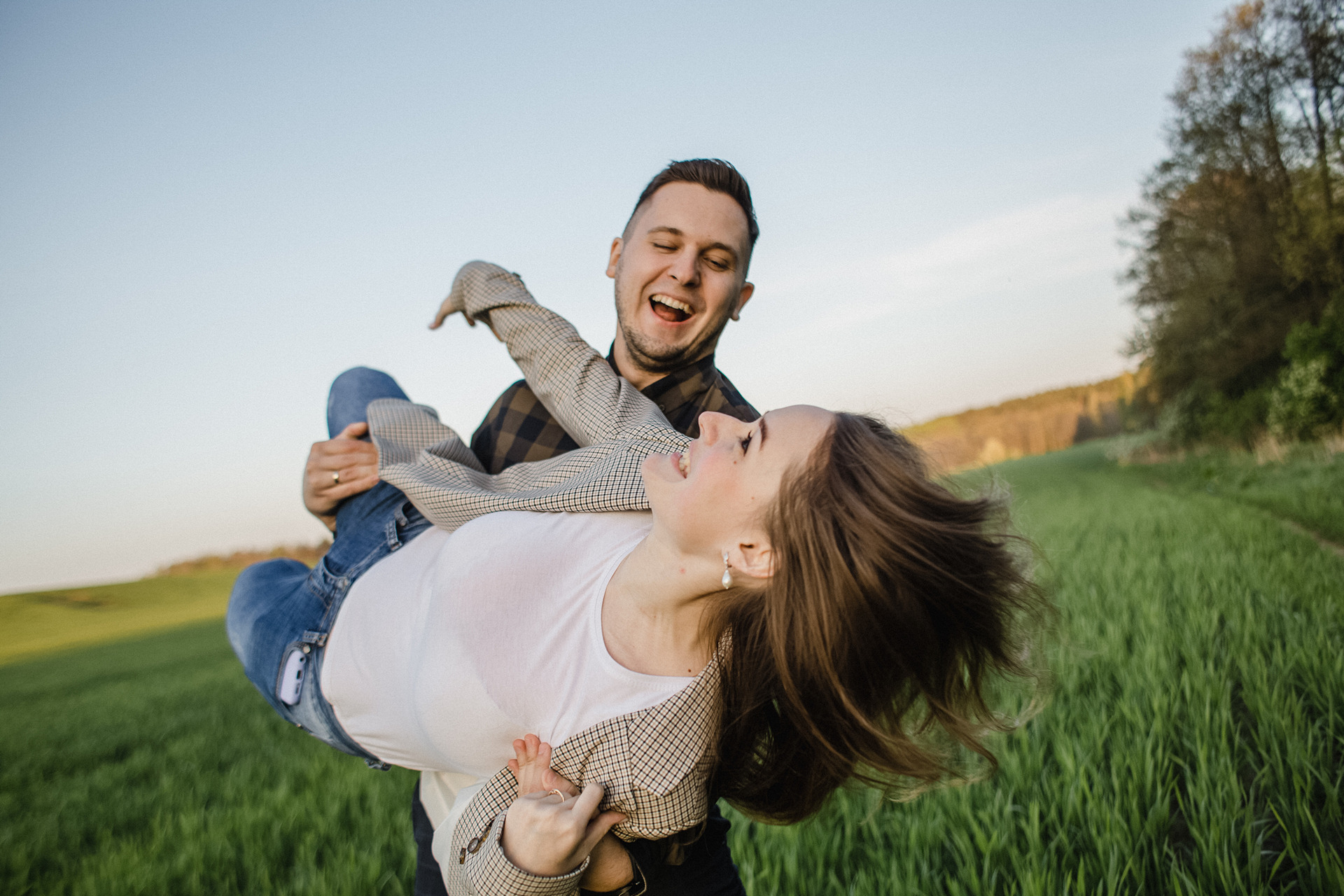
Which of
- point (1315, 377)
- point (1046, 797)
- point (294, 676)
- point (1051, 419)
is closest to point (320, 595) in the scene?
point (294, 676)

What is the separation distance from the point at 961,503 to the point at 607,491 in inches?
33.6

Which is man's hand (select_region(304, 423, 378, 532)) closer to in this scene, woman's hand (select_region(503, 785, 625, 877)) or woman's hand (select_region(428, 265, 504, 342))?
woman's hand (select_region(428, 265, 504, 342))

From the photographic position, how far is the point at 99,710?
24.4ft

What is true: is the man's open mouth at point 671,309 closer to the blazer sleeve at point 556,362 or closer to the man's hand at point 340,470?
the blazer sleeve at point 556,362

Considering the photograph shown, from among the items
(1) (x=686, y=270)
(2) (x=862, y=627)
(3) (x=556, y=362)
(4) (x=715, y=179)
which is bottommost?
(2) (x=862, y=627)

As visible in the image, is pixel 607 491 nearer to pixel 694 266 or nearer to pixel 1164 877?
pixel 694 266

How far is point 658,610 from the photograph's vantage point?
1.51 meters

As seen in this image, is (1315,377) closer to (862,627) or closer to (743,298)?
(743,298)

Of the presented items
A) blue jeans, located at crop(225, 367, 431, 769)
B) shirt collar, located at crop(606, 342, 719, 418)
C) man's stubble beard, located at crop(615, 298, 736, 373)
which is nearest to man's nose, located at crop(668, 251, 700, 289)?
man's stubble beard, located at crop(615, 298, 736, 373)

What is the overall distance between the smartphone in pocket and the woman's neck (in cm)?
103

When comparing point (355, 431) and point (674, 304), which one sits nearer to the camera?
point (355, 431)

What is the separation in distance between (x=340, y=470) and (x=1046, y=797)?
285 centimetres

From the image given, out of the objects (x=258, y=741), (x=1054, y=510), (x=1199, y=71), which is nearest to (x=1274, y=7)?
(x=1199, y=71)

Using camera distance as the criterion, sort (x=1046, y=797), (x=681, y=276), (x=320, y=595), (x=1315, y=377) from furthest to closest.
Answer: (x=1315, y=377) → (x=1046, y=797) → (x=681, y=276) → (x=320, y=595)
